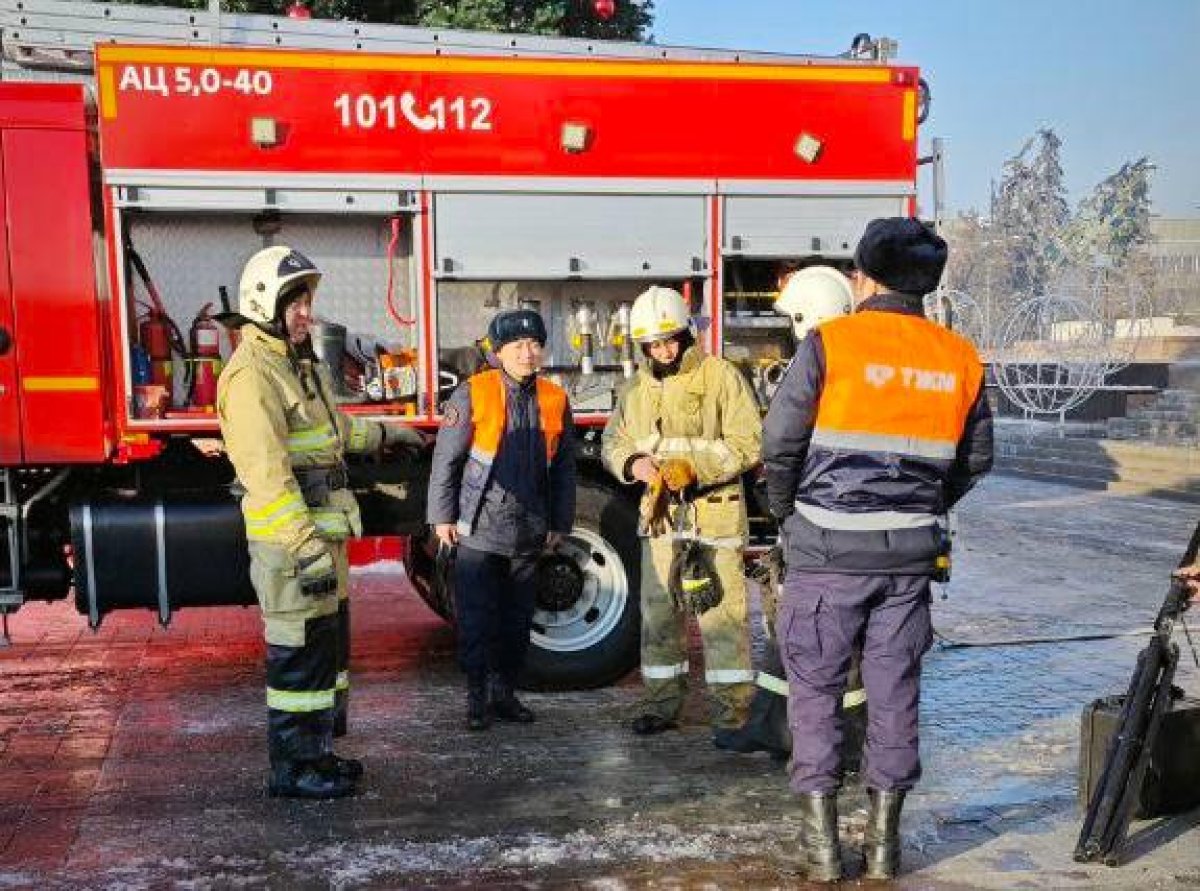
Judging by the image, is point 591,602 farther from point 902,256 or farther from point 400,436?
point 902,256

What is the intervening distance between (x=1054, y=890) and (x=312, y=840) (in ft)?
7.81

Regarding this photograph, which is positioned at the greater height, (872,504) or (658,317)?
(658,317)

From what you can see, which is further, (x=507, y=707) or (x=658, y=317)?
(x=507, y=707)

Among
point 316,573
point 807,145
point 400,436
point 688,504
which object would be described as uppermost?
point 807,145

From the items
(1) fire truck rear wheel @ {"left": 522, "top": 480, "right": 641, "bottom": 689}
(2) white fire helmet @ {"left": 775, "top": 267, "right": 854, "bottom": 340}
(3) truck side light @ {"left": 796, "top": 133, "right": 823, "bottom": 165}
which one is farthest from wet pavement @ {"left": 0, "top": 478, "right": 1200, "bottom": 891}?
(3) truck side light @ {"left": 796, "top": 133, "right": 823, "bottom": 165}

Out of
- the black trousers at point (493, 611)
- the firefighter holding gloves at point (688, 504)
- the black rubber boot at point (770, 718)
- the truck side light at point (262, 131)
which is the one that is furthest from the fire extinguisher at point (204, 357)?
the black rubber boot at point (770, 718)

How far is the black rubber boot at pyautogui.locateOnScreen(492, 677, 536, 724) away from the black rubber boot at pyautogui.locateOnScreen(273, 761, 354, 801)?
1049 millimetres

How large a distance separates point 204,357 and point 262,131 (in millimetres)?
1079

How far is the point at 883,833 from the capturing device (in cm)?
367

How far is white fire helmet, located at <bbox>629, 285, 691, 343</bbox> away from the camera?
16.5ft

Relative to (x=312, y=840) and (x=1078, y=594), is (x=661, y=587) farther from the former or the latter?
(x=1078, y=594)

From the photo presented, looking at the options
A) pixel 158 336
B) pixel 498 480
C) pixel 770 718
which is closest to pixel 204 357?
pixel 158 336

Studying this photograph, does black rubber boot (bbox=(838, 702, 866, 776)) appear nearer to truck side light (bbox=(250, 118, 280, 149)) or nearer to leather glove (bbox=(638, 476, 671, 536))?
leather glove (bbox=(638, 476, 671, 536))

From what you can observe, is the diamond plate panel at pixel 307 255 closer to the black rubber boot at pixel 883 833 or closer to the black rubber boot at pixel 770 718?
the black rubber boot at pixel 770 718
